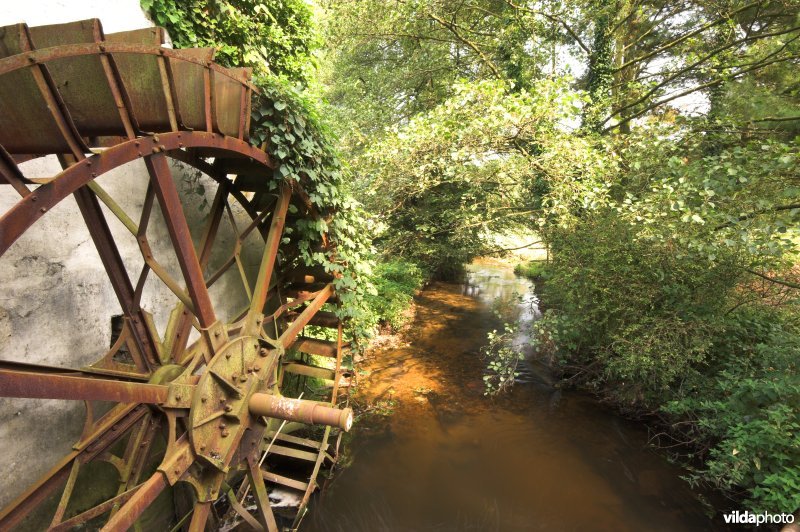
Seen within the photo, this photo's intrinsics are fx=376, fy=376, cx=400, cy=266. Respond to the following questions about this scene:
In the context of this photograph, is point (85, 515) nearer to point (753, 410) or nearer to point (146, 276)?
point (146, 276)

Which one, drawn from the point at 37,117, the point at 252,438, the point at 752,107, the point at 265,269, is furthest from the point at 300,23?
the point at 752,107

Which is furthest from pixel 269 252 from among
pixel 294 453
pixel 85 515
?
pixel 294 453

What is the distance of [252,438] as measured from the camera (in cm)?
334

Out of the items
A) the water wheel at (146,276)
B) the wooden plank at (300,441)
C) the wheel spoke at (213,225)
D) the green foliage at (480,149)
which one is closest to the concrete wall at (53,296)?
the water wheel at (146,276)

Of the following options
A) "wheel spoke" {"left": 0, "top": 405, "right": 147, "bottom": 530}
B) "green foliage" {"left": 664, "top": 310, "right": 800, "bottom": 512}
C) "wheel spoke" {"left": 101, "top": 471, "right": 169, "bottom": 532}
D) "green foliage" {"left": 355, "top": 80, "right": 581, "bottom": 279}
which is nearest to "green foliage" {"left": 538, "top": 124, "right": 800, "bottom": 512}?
"green foliage" {"left": 664, "top": 310, "right": 800, "bottom": 512}

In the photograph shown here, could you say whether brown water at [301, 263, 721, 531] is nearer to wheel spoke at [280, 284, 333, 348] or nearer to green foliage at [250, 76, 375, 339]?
green foliage at [250, 76, 375, 339]

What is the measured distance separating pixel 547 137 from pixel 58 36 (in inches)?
243

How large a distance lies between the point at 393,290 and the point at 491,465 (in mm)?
6016

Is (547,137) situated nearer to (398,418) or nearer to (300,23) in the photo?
(300,23)

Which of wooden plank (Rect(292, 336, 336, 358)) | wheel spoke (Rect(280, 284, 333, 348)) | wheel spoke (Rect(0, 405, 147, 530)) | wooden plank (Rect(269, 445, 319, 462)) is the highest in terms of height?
wheel spoke (Rect(280, 284, 333, 348))

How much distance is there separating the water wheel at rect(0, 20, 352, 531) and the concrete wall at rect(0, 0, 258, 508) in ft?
0.13

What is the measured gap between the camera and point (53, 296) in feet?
9.02

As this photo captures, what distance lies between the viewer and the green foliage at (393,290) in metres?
10.1

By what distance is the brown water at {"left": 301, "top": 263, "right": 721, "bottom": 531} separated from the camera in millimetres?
4609
